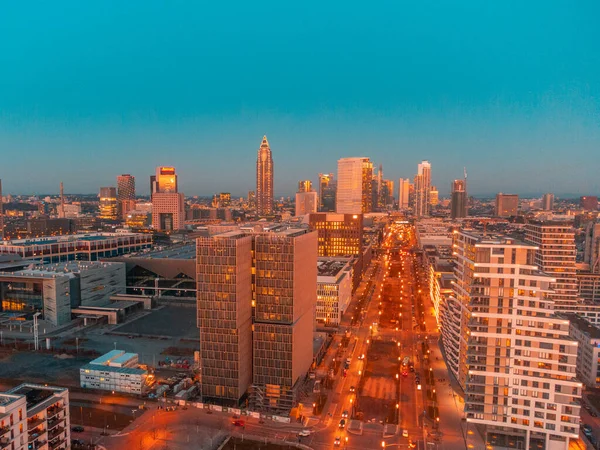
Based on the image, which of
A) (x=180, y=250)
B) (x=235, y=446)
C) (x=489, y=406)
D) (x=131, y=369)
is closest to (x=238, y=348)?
(x=235, y=446)

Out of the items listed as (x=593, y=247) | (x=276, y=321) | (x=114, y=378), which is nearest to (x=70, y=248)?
(x=114, y=378)

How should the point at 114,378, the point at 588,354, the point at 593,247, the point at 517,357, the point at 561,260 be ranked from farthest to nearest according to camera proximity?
1. the point at 593,247
2. the point at 561,260
3. the point at 588,354
4. the point at 114,378
5. the point at 517,357

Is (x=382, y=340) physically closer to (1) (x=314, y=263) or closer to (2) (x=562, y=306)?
(1) (x=314, y=263)

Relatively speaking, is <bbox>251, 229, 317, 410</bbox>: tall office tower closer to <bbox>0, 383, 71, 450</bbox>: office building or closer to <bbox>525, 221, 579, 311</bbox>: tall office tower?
<bbox>0, 383, 71, 450</bbox>: office building

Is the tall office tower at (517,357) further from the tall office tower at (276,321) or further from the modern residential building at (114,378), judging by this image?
the modern residential building at (114,378)

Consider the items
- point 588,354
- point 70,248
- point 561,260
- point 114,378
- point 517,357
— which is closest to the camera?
point 517,357

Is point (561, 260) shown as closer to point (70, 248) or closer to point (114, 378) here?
point (114, 378)
